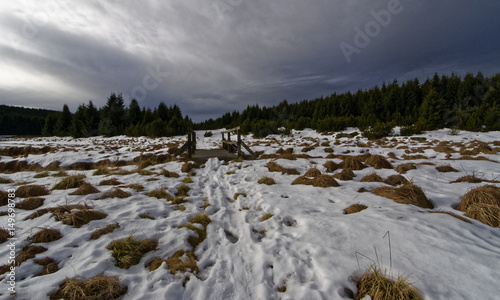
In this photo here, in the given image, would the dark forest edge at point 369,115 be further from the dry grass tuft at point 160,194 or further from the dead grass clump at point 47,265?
the dead grass clump at point 47,265

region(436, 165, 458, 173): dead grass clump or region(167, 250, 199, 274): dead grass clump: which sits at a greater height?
region(436, 165, 458, 173): dead grass clump

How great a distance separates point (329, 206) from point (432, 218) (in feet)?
5.25

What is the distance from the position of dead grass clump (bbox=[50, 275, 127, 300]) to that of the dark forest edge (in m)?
22.2

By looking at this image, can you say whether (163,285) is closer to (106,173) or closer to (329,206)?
(329,206)

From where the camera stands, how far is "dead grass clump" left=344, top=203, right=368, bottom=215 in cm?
364

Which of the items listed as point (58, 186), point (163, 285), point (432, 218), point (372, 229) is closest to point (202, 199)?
point (163, 285)

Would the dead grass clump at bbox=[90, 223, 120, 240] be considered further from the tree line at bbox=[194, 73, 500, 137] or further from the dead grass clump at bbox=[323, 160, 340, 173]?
the tree line at bbox=[194, 73, 500, 137]

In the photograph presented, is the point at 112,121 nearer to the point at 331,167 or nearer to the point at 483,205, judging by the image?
the point at 331,167

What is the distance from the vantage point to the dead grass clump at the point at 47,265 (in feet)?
7.65

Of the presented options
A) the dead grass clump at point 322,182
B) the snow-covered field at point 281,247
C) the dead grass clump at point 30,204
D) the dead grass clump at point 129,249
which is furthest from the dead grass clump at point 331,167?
the dead grass clump at point 30,204

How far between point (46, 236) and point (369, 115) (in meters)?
38.3

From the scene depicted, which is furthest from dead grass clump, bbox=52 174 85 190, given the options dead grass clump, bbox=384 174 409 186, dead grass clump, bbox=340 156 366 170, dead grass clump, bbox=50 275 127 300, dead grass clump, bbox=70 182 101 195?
dead grass clump, bbox=384 174 409 186

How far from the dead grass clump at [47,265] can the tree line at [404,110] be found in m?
22.6

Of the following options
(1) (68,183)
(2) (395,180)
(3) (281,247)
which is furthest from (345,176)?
(1) (68,183)
